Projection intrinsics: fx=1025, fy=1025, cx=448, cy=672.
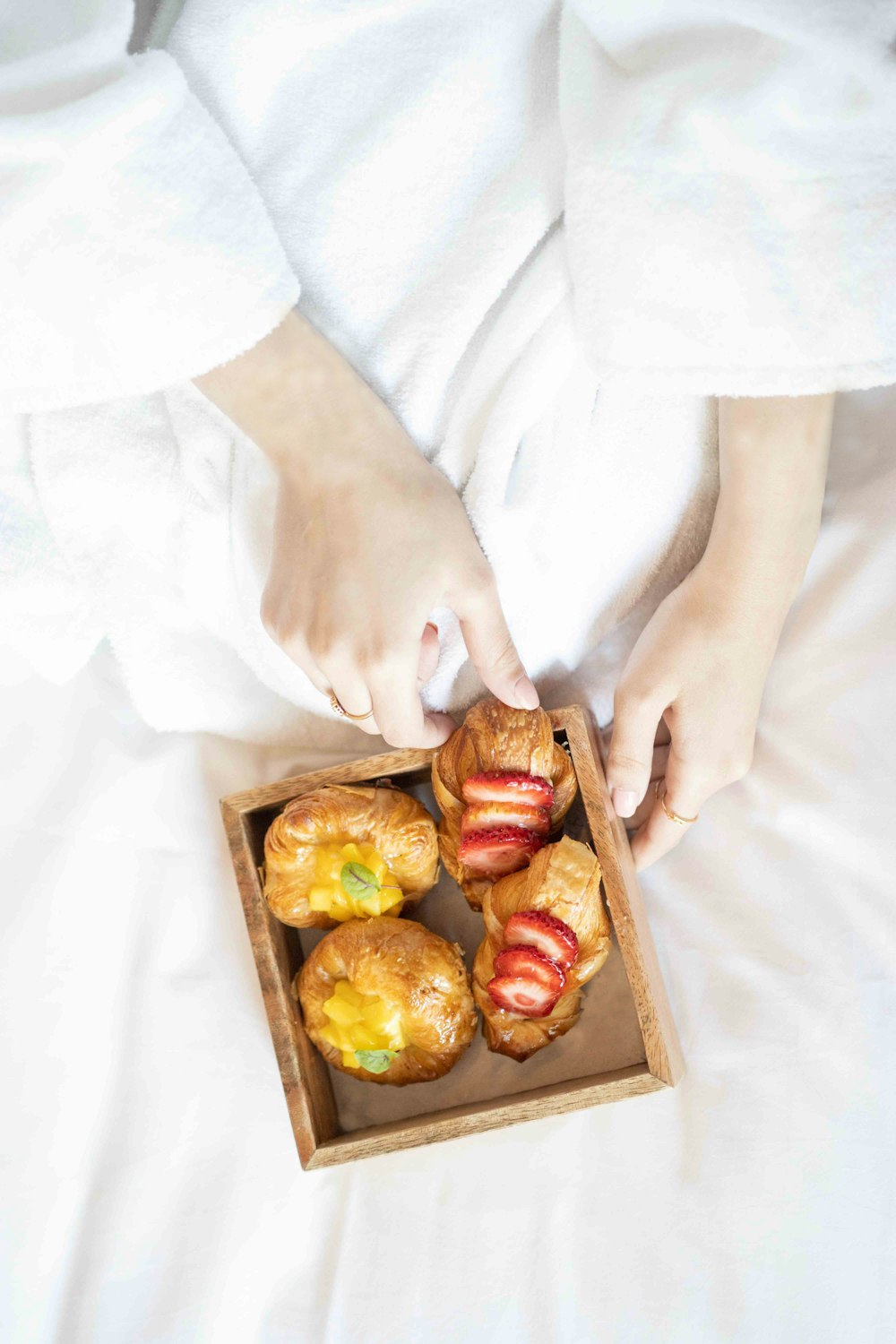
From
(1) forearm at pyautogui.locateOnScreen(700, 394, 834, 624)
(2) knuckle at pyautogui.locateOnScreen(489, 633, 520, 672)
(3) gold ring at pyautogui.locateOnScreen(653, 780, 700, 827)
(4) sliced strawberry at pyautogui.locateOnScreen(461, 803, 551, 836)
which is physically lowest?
(3) gold ring at pyautogui.locateOnScreen(653, 780, 700, 827)

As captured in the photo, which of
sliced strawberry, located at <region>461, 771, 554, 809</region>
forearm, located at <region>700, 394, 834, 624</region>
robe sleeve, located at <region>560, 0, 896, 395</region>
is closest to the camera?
robe sleeve, located at <region>560, 0, 896, 395</region>

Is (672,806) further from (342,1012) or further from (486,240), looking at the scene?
(486,240)

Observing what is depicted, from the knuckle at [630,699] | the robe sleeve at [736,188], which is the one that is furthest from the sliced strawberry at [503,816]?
the robe sleeve at [736,188]

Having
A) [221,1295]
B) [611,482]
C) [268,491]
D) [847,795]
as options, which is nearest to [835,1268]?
[847,795]

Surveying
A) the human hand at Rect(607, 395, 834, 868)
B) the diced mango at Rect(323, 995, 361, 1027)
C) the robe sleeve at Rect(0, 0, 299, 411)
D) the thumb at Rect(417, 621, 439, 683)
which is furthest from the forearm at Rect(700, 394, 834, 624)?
the diced mango at Rect(323, 995, 361, 1027)

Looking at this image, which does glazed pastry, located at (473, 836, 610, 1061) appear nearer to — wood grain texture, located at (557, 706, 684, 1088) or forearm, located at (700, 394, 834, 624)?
wood grain texture, located at (557, 706, 684, 1088)

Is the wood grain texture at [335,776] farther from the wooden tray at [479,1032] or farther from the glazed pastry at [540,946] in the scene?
the glazed pastry at [540,946]
